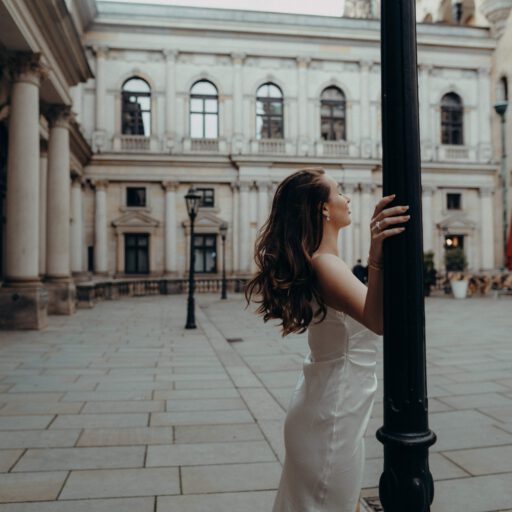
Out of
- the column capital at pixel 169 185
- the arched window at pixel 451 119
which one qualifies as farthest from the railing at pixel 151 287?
the arched window at pixel 451 119

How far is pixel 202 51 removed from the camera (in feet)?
112

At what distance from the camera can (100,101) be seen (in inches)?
1297

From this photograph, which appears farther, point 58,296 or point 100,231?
point 100,231

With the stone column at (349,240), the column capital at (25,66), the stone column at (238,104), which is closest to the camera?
the column capital at (25,66)

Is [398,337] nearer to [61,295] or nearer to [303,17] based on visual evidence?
[61,295]

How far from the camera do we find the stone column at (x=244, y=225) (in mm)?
34031

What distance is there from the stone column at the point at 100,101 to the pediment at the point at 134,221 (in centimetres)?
411

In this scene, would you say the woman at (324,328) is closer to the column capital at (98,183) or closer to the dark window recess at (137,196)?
the column capital at (98,183)

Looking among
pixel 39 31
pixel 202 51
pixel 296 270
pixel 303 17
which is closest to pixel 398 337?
pixel 296 270

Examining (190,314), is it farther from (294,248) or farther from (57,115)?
(294,248)

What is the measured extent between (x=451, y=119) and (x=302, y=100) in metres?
10.3

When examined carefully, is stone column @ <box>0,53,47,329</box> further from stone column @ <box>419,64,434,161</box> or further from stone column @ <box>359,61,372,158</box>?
stone column @ <box>419,64,434,161</box>

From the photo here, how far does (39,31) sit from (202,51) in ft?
71.0

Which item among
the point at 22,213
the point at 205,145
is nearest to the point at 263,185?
the point at 205,145
